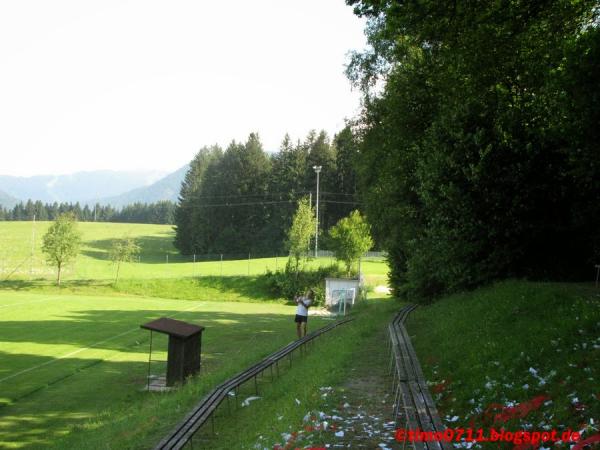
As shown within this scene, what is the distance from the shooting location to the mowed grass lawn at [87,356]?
1341cm

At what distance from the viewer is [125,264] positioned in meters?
74.3

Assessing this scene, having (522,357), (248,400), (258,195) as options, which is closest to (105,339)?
(248,400)

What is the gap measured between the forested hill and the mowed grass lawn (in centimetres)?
5415

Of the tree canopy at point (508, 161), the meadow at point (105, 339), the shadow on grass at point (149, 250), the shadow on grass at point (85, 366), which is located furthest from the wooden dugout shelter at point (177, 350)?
the shadow on grass at point (149, 250)

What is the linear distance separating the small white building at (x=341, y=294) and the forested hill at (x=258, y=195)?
156 feet

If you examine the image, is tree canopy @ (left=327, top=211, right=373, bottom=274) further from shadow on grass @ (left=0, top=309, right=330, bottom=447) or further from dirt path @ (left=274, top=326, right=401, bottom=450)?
dirt path @ (left=274, top=326, right=401, bottom=450)

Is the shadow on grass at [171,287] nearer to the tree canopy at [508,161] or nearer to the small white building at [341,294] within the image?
the small white building at [341,294]

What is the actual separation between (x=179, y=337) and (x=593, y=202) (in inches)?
499

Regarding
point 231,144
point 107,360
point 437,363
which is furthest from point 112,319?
point 231,144

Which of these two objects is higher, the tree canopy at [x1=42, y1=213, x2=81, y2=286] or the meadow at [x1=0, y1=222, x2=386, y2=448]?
the tree canopy at [x1=42, y1=213, x2=81, y2=286]

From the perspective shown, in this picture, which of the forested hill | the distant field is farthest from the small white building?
the forested hill

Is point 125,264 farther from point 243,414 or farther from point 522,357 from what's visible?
point 522,357

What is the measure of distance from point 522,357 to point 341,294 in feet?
117

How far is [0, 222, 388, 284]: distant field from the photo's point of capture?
211ft
